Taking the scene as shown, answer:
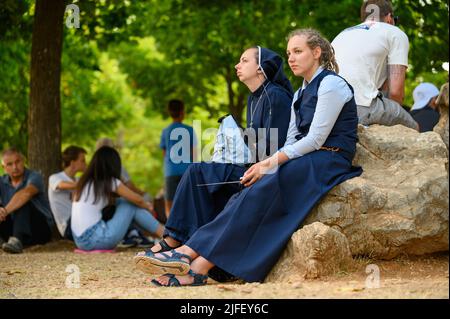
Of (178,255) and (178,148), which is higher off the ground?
(178,148)

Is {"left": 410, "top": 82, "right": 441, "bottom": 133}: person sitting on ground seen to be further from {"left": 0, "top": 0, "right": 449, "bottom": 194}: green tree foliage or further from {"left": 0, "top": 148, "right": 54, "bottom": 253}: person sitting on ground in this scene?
{"left": 0, "top": 148, "right": 54, "bottom": 253}: person sitting on ground

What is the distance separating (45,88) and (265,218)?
20.9 ft

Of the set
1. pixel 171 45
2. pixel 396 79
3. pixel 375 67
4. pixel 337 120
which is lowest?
pixel 337 120

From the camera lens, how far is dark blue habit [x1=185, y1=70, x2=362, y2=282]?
686 cm

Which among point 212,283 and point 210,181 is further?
point 210,181

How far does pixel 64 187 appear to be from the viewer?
39.1ft

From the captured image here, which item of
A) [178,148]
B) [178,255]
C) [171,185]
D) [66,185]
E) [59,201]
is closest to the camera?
[178,255]

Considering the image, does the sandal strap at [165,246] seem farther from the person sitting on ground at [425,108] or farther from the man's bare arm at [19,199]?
the man's bare arm at [19,199]

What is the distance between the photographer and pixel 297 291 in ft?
19.4

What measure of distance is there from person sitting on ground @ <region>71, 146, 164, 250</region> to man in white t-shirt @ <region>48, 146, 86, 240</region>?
839 millimetres

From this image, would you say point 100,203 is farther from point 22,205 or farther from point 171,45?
point 171,45

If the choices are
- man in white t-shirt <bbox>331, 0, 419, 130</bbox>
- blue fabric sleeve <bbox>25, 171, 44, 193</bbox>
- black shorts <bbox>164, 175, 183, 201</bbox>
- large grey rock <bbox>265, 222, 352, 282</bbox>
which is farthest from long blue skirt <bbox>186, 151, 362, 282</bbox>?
black shorts <bbox>164, 175, 183, 201</bbox>

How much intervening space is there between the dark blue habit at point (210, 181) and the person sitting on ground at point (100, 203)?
346 centimetres

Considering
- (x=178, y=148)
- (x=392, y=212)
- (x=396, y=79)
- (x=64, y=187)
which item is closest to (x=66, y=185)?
(x=64, y=187)
